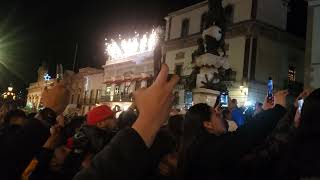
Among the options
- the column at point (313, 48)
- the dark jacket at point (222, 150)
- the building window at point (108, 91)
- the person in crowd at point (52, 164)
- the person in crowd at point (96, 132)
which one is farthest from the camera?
the building window at point (108, 91)

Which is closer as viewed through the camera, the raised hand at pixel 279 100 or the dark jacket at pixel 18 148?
the dark jacket at pixel 18 148

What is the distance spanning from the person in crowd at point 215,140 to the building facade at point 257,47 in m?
25.0

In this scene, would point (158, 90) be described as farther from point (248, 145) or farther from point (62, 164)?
point (62, 164)

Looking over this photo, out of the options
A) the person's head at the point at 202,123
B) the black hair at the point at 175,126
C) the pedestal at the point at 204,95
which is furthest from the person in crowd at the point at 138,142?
the pedestal at the point at 204,95

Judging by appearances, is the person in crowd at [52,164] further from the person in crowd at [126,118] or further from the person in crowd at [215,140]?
the person in crowd at [215,140]

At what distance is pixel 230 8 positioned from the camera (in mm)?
31859

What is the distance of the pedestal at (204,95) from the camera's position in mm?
11141

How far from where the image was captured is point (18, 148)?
2.79 meters

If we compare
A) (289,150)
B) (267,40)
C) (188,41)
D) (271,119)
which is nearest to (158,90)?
(289,150)

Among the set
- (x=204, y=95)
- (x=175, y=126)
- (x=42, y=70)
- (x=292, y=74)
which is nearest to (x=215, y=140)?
(x=175, y=126)

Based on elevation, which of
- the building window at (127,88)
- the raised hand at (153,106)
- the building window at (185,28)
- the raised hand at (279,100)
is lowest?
the raised hand at (153,106)

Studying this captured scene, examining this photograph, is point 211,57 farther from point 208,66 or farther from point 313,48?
point 313,48

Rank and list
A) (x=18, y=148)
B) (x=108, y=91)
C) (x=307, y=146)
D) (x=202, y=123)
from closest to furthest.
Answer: (x=307, y=146) → (x=18, y=148) → (x=202, y=123) → (x=108, y=91)

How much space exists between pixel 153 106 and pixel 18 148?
1611 mm
